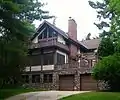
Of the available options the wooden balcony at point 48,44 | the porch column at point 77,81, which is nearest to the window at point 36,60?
the wooden balcony at point 48,44

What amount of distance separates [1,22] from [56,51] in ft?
51.0

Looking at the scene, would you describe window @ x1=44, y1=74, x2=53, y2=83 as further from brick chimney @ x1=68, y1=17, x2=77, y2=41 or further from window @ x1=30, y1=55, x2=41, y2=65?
brick chimney @ x1=68, y1=17, x2=77, y2=41

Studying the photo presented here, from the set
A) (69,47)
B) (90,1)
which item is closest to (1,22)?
(69,47)

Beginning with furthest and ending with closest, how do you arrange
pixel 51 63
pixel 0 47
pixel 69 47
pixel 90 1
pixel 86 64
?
1. pixel 90 1
2. pixel 69 47
3. pixel 51 63
4. pixel 86 64
5. pixel 0 47

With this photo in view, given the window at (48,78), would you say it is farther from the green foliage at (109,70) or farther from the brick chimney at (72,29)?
the green foliage at (109,70)

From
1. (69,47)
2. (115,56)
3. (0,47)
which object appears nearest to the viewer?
(0,47)

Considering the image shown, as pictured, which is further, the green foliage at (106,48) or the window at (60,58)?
the window at (60,58)

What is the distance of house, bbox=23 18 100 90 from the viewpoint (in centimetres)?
3966

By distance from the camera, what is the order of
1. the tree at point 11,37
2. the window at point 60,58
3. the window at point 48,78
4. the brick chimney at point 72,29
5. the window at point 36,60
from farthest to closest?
the brick chimney at point 72,29 < the window at point 36,60 < the window at point 60,58 < the window at point 48,78 < the tree at point 11,37

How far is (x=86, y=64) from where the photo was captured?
3962cm

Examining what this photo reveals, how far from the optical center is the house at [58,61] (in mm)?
39656

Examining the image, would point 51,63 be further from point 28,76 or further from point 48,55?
point 28,76

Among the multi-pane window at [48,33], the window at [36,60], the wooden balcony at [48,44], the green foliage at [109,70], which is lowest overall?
the green foliage at [109,70]

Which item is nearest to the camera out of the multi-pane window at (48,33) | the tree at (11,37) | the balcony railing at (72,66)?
the tree at (11,37)
